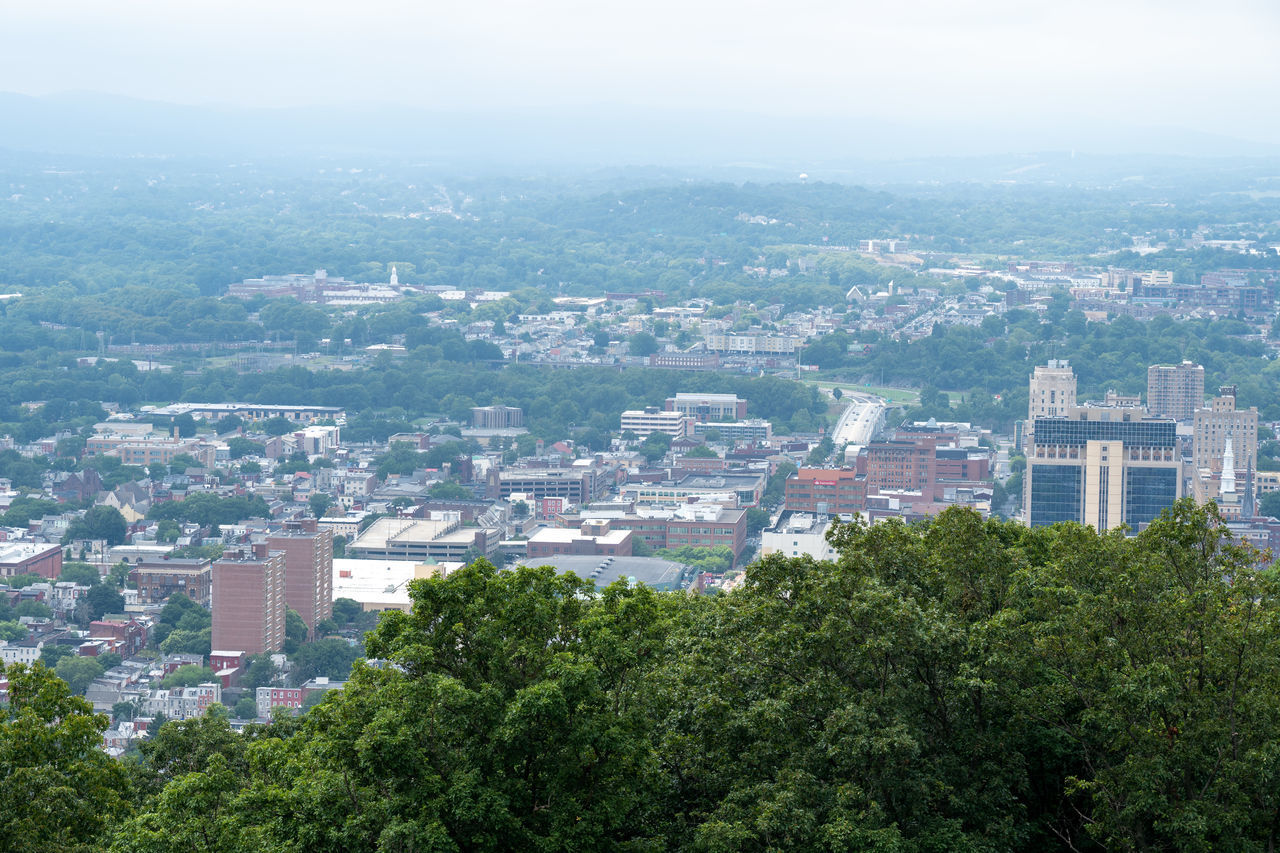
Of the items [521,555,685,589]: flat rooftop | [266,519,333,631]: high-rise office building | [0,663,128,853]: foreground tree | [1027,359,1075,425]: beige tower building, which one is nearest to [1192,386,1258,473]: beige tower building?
[1027,359,1075,425]: beige tower building

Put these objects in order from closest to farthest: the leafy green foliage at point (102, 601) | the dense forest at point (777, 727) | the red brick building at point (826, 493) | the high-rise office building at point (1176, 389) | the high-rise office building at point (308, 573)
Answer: the dense forest at point (777, 727)
the high-rise office building at point (308, 573)
the leafy green foliage at point (102, 601)
the red brick building at point (826, 493)
the high-rise office building at point (1176, 389)

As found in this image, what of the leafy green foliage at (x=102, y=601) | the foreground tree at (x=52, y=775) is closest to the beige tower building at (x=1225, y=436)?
the leafy green foliage at (x=102, y=601)

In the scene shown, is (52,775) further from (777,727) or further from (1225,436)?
(1225,436)

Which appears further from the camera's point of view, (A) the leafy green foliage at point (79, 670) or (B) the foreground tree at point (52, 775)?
(A) the leafy green foliage at point (79, 670)

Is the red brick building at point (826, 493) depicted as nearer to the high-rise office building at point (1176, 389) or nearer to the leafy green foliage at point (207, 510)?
the leafy green foliage at point (207, 510)

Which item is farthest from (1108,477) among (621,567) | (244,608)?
(244,608)
